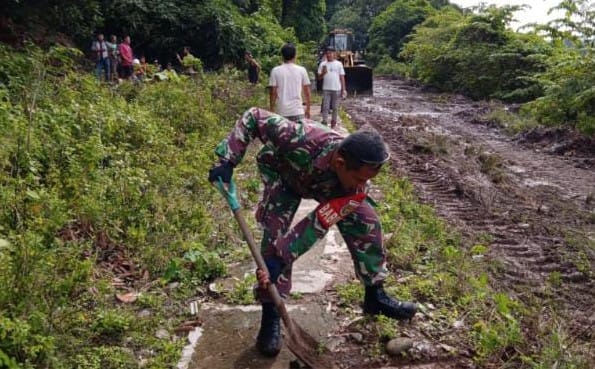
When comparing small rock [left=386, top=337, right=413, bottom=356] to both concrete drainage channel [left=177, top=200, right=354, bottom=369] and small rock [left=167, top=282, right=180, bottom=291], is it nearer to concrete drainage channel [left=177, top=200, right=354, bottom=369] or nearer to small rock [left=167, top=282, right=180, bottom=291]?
concrete drainage channel [left=177, top=200, right=354, bottom=369]

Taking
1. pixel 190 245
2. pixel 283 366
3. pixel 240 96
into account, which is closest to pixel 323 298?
pixel 283 366

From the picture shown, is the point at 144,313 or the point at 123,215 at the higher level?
→ the point at 123,215

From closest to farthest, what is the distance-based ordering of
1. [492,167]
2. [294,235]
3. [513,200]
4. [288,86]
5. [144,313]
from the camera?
[294,235] → [144,313] → [513,200] → [288,86] → [492,167]

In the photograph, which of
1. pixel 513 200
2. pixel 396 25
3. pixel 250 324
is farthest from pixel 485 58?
→ pixel 396 25

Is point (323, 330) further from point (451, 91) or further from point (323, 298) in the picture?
point (451, 91)

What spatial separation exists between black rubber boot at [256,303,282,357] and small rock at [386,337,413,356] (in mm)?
614

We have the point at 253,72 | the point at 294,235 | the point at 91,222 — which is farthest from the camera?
the point at 253,72

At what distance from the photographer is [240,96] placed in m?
11.1

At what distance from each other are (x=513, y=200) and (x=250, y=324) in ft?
14.0

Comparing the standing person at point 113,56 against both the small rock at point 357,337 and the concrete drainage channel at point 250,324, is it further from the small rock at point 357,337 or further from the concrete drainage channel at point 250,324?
the small rock at point 357,337

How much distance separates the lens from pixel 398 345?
2979mm

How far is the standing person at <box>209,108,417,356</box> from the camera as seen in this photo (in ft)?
8.79

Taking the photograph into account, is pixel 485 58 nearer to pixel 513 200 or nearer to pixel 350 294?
pixel 513 200

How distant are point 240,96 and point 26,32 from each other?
15.9 feet
